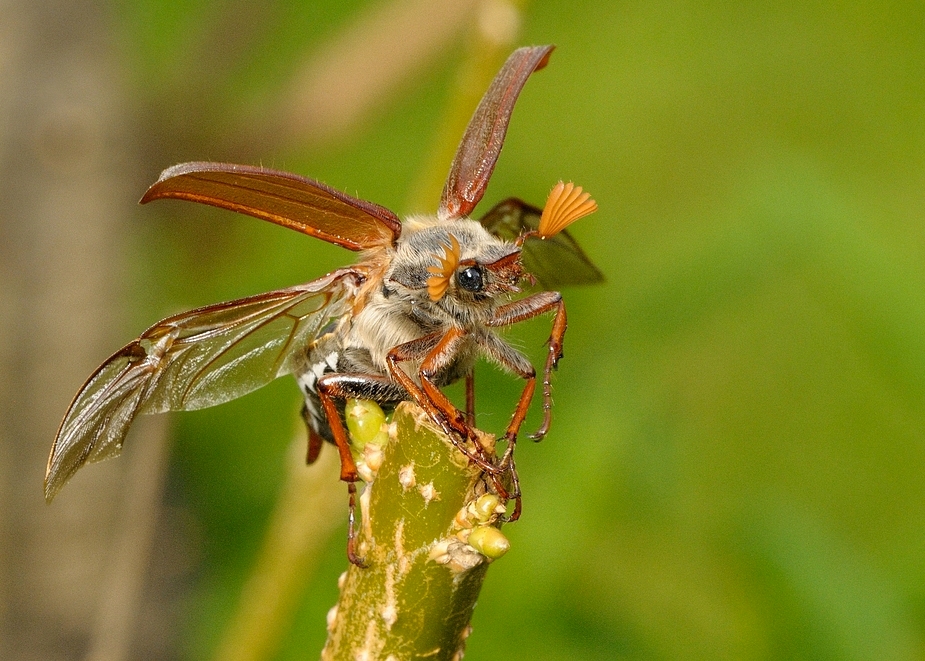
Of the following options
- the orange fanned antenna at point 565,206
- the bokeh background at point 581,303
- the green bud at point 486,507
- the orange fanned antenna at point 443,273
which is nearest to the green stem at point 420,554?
the green bud at point 486,507

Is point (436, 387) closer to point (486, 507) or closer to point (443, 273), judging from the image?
point (443, 273)

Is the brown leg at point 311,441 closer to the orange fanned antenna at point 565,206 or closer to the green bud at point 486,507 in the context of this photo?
the orange fanned antenna at point 565,206

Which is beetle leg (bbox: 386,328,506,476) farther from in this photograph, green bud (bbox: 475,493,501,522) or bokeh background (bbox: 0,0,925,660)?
bokeh background (bbox: 0,0,925,660)

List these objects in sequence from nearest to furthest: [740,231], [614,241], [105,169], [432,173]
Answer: [432,173] → [740,231] → [105,169] → [614,241]

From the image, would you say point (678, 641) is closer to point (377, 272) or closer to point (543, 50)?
point (377, 272)

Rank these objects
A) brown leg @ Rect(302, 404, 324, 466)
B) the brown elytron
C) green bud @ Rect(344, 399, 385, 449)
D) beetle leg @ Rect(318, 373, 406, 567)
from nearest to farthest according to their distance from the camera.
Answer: green bud @ Rect(344, 399, 385, 449) → the brown elytron → beetle leg @ Rect(318, 373, 406, 567) → brown leg @ Rect(302, 404, 324, 466)

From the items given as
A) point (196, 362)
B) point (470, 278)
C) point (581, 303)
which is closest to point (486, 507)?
point (470, 278)

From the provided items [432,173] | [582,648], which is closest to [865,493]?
[582,648]

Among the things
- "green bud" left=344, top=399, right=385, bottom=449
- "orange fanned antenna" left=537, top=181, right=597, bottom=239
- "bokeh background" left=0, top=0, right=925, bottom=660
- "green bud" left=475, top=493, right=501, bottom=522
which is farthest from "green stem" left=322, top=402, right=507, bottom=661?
"bokeh background" left=0, top=0, right=925, bottom=660
